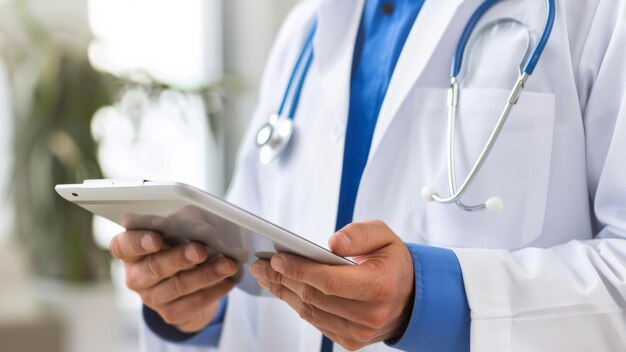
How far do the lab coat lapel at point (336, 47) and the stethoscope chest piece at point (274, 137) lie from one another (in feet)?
0.28

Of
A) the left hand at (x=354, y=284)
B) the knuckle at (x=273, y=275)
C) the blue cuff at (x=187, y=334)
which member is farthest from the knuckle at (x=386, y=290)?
the blue cuff at (x=187, y=334)

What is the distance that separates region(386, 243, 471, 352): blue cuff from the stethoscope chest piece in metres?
0.37

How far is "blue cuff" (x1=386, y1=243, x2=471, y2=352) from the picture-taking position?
0.73 metres

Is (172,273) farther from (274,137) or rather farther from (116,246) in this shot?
(274,137)

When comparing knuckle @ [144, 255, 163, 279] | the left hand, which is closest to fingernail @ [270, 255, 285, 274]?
the left hand

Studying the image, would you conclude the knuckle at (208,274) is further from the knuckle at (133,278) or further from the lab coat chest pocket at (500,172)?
the lab coat chest pocket at (500,172)

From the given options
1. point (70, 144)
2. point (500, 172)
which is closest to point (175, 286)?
point (500, 172)

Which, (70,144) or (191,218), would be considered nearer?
(191,218)

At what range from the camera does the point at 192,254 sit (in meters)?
0.79

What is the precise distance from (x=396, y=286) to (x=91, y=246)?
1689 mm

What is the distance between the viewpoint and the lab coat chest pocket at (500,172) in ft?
2.72

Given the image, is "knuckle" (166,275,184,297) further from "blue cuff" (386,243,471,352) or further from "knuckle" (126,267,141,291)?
"blue cuff" (386,243,471,352)

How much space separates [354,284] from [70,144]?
5.58 feet

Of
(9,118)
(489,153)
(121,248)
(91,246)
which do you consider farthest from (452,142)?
(9,118)
